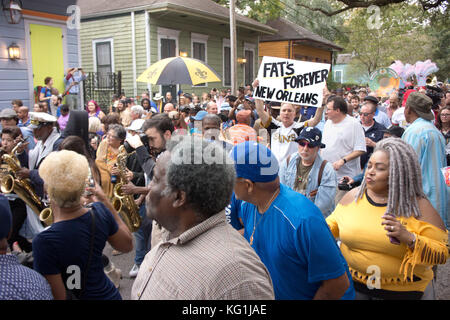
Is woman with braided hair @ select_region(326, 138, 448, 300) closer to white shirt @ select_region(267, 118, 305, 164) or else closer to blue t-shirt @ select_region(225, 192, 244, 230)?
blue t-shirt @ select_region(225, 192, 244, 230)

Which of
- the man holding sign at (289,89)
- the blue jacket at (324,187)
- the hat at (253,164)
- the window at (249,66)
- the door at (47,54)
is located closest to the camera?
the hat at (253,164)

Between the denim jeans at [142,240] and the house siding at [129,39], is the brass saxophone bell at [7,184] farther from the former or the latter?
the house siding at [129,39]

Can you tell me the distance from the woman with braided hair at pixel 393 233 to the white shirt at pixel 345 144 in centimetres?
259

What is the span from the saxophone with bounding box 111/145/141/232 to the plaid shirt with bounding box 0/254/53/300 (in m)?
2.75

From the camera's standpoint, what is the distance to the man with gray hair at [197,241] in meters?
1.56

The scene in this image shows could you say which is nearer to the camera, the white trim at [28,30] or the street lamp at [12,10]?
the street lamp at [12,10]

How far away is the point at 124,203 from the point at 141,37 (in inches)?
558

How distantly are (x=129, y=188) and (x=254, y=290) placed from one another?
3.11 meters

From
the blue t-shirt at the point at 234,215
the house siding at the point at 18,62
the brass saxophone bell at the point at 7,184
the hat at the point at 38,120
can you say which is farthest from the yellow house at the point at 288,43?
the blue t-shirt at the point at 234,215

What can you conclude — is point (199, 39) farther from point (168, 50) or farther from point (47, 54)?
point (47, 54)

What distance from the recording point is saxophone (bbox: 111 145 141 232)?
15.9ft
